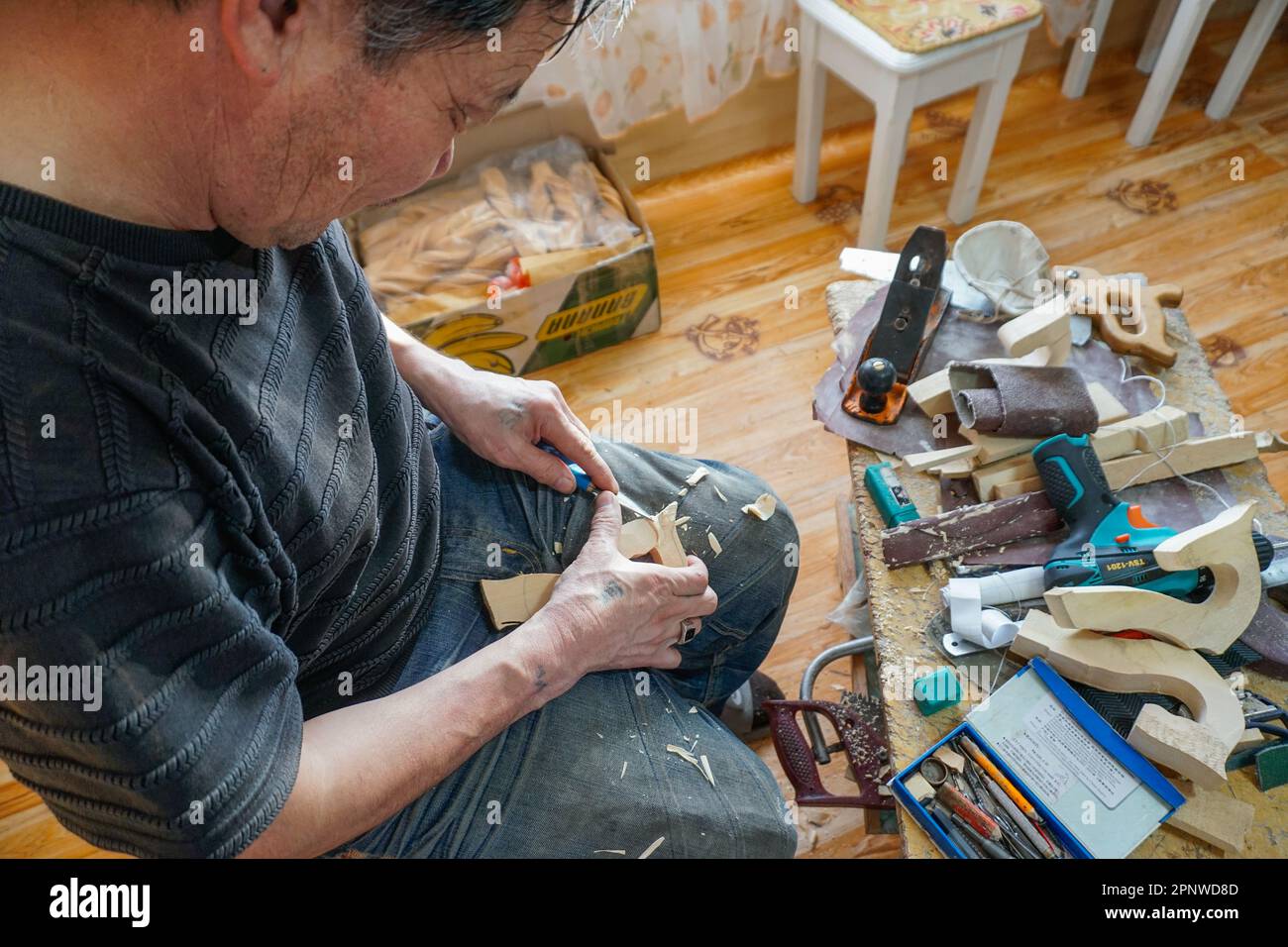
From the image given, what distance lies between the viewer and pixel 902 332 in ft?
4.17

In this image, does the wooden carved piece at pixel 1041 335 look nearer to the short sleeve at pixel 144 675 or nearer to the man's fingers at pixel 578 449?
the man's fingers at pixel 578 449

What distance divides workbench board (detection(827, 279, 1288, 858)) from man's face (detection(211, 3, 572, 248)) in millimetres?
693

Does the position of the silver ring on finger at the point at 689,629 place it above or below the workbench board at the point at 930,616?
below

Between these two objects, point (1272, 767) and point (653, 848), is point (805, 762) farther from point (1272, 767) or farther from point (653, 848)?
point (1272, 767)

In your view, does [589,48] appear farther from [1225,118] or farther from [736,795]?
[1225,118]

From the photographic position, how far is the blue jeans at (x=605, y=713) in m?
0.93

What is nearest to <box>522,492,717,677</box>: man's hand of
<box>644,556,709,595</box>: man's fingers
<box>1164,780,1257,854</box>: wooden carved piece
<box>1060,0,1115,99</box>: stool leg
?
<box>644,556,709,595</box>: man's fingers

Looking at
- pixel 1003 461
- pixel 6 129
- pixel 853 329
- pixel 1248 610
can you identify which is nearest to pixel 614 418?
pixel 853 329

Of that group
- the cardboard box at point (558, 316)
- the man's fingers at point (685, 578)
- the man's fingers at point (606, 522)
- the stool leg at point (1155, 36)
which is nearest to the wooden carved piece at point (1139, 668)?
the man's fingers at point (685, 578)

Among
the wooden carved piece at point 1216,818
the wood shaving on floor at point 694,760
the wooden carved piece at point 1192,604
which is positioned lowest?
the wood shaving on floor at point 694,760

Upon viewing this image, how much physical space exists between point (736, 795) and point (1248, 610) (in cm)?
58

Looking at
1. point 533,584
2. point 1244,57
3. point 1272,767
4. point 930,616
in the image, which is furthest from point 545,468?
point 1244,57

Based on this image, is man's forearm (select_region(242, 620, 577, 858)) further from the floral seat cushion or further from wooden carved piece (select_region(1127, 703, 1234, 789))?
the floral seat cushion

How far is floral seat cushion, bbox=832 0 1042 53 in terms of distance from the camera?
183 cm
